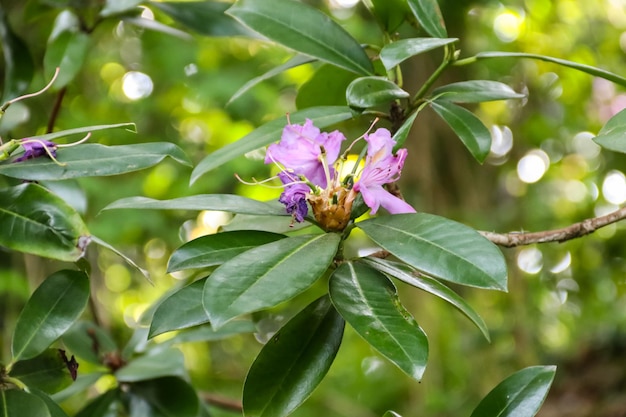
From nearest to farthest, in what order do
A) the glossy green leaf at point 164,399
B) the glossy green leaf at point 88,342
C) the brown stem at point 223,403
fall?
the glossy green leaf at point 164,399, the glossy green leaf at point 88,342, the brown stem at point 223,403

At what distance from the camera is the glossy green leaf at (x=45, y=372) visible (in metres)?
0.71

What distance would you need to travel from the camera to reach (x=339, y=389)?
2.66 meters

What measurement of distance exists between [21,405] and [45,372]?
13 centimetres

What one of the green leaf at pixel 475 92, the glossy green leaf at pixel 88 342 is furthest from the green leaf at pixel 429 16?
the glossy green leaf at pixel 88 342

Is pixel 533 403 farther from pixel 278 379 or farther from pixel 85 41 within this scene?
pixel 85 41

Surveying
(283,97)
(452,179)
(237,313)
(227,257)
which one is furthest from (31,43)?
(452,179)

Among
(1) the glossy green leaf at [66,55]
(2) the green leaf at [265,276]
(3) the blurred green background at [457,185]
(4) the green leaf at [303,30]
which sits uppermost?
(4) the green leaf at [303,30]

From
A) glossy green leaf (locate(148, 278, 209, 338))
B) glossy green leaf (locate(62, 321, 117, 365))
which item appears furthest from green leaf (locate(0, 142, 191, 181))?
glossy green leaf (locate(62, 321, 117, 365))

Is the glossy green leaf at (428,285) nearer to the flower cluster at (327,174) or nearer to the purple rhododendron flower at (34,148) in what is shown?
the flower cluster at (327,174)

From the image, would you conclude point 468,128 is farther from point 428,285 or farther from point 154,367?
point 154,367

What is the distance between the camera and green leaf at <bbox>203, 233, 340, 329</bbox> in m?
0.49

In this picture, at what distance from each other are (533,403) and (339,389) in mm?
2095

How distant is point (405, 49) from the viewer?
0.63 m

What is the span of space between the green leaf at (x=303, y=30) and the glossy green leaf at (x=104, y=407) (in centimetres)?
47
